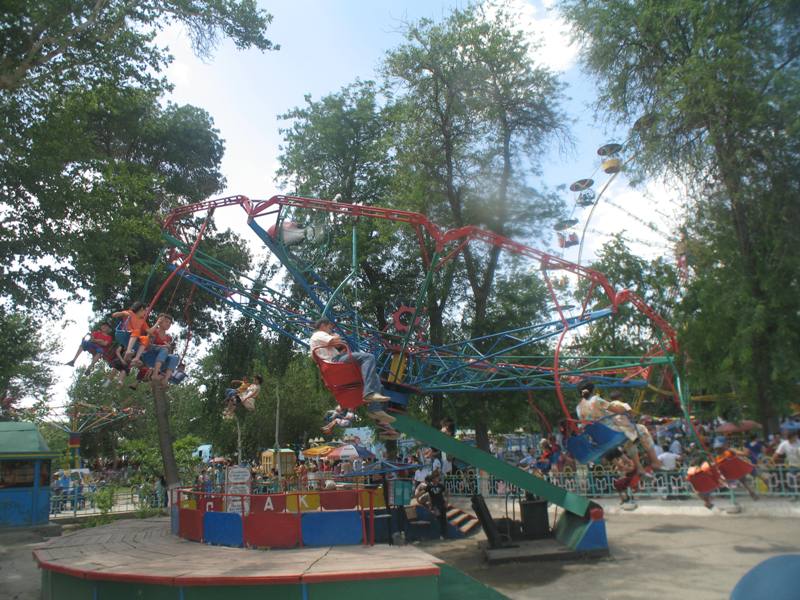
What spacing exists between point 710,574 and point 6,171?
1590cm

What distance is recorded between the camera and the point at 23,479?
17531 millimetres

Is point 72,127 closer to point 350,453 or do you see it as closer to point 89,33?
point 89,33

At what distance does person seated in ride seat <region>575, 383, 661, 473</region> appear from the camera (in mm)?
10234

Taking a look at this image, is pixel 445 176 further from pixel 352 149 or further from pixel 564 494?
pixel 564 494

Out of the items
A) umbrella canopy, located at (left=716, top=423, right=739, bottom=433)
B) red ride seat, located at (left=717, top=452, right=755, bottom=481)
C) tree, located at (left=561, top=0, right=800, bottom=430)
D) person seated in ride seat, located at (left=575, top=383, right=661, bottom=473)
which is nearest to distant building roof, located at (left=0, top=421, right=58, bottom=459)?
person seated in ride seat, located at (left=575, top=383, right=661, bottom=473)

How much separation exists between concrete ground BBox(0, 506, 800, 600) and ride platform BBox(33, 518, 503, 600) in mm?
1403

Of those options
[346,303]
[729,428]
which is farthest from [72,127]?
[729,428]

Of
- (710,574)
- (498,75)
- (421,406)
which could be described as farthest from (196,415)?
(710,574)

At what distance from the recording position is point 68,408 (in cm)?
3622

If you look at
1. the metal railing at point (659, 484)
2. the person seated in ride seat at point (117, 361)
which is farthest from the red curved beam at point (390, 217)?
the metal railing at point (659, 484)

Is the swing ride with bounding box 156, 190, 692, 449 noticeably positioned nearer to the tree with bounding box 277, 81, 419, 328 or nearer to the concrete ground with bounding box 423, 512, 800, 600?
the concrete ground with bounding box 423, 512, 800, 600

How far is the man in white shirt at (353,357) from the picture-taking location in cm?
883

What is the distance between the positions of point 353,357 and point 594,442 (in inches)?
178

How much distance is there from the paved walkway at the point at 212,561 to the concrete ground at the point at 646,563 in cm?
198
